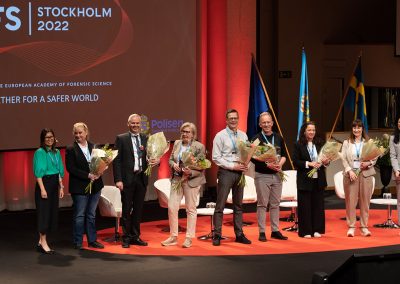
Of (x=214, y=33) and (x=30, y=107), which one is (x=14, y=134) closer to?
(x=30, y=107)

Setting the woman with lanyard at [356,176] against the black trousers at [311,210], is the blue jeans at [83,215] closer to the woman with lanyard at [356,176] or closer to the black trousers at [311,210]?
the black trousers at [311,210]

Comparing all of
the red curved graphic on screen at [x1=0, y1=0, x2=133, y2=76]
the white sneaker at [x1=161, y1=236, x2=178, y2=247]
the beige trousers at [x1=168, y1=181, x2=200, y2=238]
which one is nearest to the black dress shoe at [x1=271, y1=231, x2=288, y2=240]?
the beige trousers at [x1=168, y1=181, x2=200, y2=238]

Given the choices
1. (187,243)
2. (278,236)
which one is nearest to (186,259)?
(187,243)

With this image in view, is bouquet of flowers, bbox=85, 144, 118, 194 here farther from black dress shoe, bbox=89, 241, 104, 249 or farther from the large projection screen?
the large projection screen

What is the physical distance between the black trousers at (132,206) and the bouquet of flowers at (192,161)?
400mm

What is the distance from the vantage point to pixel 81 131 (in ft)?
29.7

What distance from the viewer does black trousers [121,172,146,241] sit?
934 centimetres

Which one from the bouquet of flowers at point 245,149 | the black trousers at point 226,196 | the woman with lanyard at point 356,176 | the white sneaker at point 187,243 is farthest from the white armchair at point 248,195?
the white sneaker at point 187,243

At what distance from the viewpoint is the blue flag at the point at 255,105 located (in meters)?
13.1

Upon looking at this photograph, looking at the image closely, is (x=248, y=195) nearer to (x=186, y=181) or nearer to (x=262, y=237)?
(x=262, y=237)

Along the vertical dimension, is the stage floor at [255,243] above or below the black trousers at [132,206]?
below

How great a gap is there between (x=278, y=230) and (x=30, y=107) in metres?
3.76

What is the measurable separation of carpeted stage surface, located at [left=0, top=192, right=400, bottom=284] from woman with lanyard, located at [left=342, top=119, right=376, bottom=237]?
22 cm

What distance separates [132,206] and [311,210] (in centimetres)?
203
